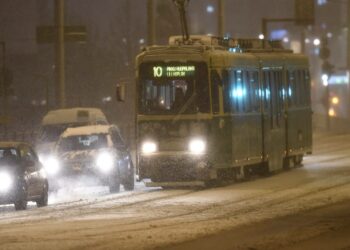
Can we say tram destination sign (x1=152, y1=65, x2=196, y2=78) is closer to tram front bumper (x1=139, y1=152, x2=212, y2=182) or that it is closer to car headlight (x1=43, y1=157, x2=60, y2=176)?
tram front bumper (x1=139, y1=152, x2=212, y2=182)

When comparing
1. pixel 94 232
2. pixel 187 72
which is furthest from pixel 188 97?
pixel 94 232

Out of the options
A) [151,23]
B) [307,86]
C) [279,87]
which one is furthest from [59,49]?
[307,86]

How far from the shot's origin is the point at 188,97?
3030cm

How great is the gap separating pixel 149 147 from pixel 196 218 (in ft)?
29.2

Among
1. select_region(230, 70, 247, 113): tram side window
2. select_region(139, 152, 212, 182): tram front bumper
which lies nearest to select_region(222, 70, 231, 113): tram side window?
select_region(230, 70, 247, 113): tram side window

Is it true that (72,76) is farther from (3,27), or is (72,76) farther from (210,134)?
(210,134)

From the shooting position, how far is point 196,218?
70.7 ft

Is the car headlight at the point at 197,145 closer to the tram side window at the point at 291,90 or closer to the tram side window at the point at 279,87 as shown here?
the tram side window at the point at 279,87

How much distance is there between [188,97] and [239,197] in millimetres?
4438

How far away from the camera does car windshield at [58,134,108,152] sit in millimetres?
30859

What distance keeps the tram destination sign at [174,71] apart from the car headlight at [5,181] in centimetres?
626

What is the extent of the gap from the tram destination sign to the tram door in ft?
14.0

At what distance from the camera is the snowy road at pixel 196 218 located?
1756cm

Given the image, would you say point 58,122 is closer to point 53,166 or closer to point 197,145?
point 53,166
